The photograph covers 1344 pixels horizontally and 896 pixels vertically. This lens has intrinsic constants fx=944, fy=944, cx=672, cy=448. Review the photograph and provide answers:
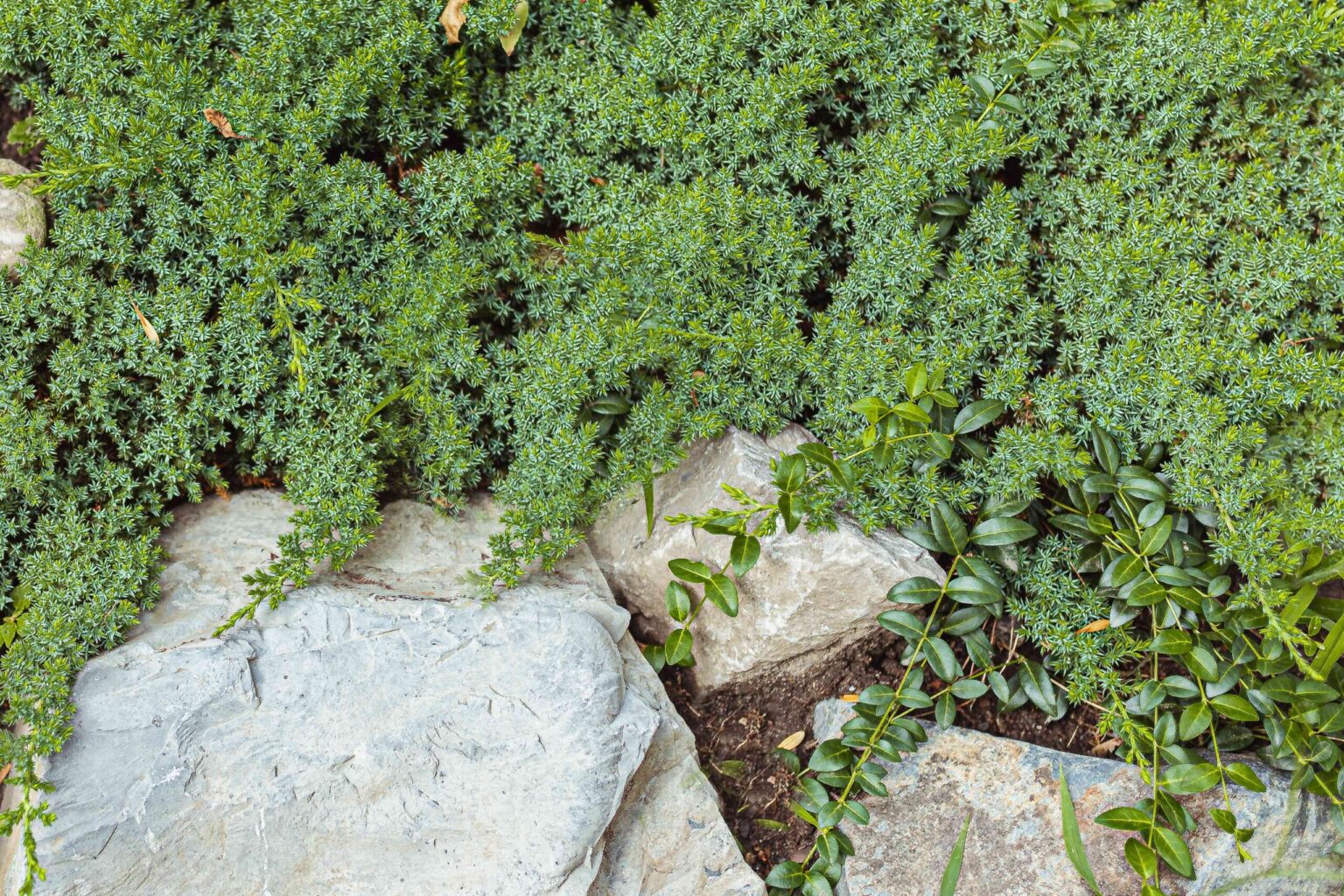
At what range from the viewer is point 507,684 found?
2576 millimetres

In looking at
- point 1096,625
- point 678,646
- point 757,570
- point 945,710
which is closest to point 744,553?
point 757,570

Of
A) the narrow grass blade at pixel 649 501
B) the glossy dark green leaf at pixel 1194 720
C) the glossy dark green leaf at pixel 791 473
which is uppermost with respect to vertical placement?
the glossy dark green leaf at pixel 791 473

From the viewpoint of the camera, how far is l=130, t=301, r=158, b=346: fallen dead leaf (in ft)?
8.80

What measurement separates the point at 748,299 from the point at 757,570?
0.82 meters

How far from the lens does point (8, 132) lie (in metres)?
3.29

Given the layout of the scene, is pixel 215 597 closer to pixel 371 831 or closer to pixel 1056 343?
pixel 371 831

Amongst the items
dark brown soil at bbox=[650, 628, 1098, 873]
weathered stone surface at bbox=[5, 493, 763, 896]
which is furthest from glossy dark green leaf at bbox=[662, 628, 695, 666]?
dark brown soil at bbox=[650, 628, 1098, 873]

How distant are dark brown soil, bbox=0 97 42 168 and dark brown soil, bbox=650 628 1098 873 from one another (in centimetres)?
282

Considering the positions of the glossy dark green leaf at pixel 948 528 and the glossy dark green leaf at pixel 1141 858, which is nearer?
the glossy dark green leaf at pixel 1141 858

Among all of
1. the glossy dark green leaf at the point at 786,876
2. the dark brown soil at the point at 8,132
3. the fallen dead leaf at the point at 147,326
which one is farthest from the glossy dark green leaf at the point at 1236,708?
the dark brown soil at the point at 8,132

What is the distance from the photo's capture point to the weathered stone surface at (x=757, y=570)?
273 cm

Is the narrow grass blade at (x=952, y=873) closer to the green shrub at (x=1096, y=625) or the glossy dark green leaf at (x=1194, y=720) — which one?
the green shrub at (x=1096, y=625)

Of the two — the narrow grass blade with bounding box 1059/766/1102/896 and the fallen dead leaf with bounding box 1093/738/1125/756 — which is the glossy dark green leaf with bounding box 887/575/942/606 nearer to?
the narrow grass blade with bounding box 1059/766/1102/896

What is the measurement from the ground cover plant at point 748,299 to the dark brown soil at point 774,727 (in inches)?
6.0
